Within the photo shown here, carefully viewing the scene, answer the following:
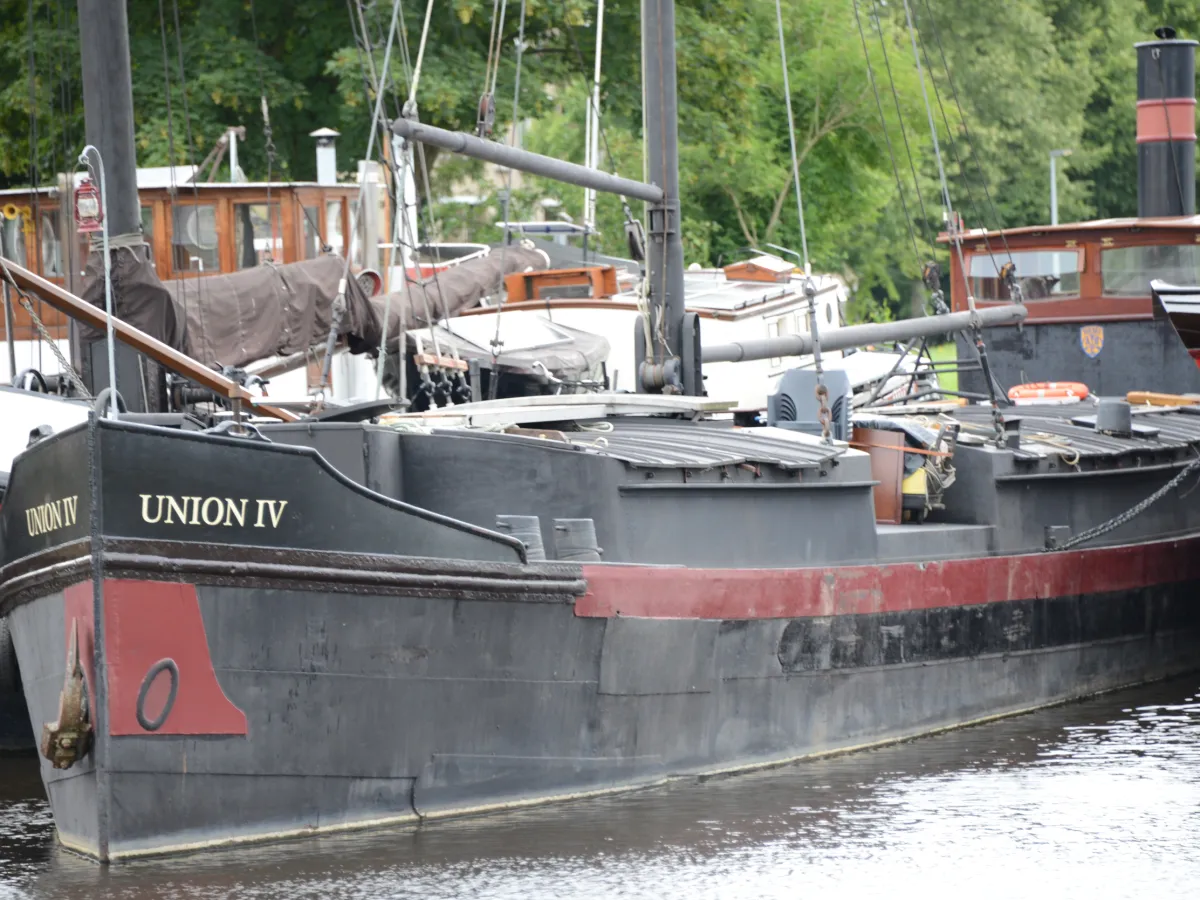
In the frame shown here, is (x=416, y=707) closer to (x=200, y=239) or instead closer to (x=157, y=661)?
(x=157, y=661)

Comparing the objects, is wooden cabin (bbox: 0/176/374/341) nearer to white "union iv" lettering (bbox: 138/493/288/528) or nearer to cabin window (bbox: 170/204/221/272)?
cabin window (bbox: 170/204/221/272)

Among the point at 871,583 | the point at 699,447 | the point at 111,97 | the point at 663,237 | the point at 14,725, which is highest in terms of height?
the point at 111,97

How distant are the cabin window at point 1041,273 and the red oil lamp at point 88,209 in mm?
9219

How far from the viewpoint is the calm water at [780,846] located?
26.1ft

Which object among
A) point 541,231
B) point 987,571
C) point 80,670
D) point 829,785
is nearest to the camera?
point 80,670

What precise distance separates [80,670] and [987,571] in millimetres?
5651

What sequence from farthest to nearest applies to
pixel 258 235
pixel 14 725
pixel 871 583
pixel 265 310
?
pixel 258 235, pixel 265 310, pixel 14 725, pixel 871 583

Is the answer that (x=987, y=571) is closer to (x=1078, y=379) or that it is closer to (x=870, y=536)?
(x=870, y=536)

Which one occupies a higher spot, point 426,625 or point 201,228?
point 201,228

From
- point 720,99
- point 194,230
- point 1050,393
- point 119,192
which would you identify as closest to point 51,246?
point 194,230

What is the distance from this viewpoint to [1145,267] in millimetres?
16719

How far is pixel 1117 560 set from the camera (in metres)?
12.9

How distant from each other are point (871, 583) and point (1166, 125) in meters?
9.58

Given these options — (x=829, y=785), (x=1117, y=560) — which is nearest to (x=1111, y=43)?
(x=1117, y=560)
